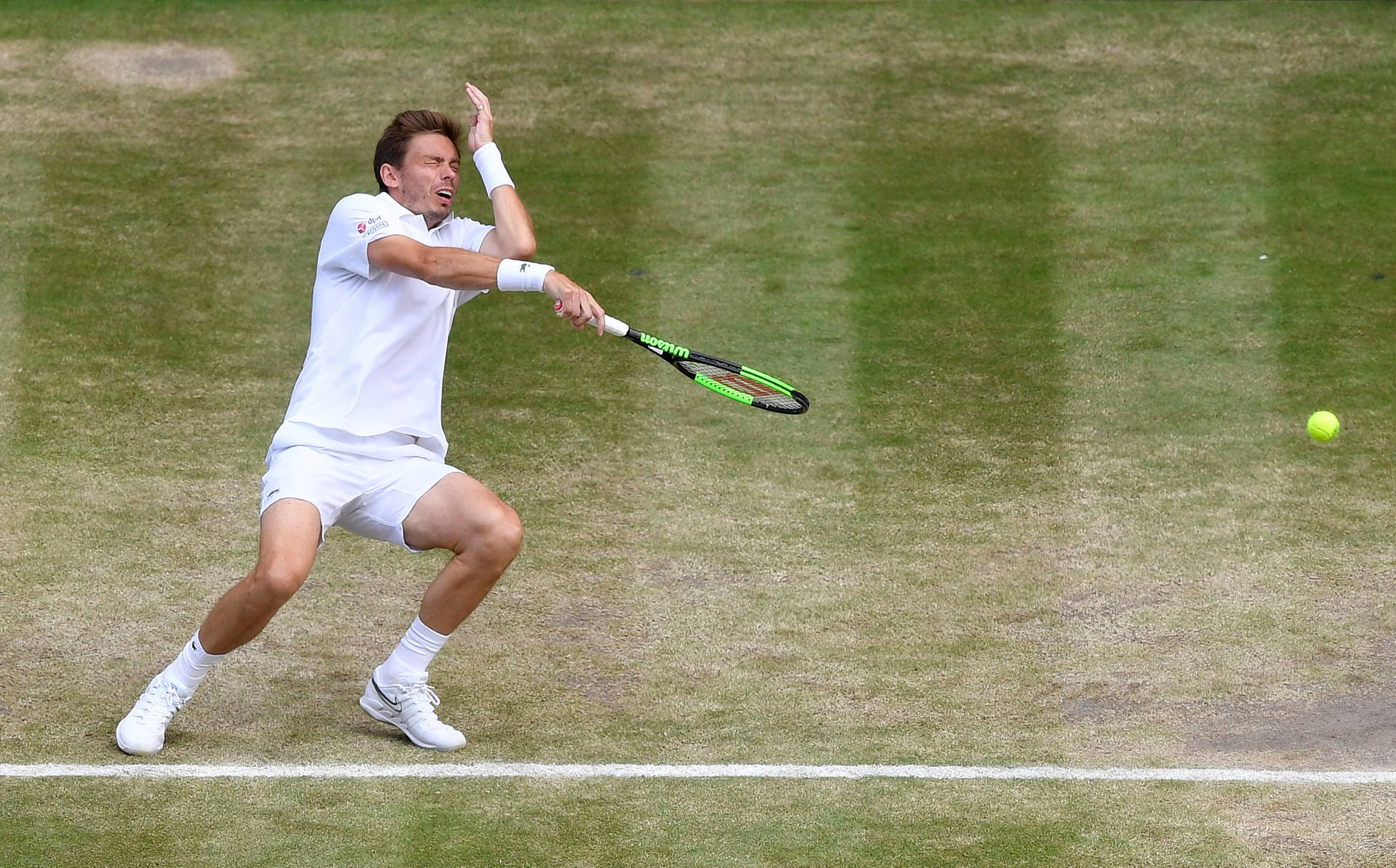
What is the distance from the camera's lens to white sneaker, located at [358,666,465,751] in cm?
596

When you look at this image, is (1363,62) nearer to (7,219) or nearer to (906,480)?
(906,480)

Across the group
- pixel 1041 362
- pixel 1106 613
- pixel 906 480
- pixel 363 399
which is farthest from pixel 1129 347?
pixel 363 399

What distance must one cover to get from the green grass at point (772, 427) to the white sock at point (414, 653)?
275 millimetres

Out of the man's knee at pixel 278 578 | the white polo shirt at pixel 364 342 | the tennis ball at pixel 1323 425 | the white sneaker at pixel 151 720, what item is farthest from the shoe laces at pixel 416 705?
the tennis ball at pixel 1323 425

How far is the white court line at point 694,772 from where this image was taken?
5.67m

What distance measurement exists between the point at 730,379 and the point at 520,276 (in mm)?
1115

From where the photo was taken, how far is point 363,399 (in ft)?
19.2

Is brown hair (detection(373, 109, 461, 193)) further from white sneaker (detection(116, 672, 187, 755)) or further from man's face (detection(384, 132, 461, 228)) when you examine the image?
white sneaker (detection(116, 672, 187, 755))

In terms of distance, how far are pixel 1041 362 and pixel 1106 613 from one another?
239 centimetres

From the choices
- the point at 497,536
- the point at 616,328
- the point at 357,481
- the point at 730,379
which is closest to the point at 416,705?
the point at 497,536

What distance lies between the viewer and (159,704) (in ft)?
19.2

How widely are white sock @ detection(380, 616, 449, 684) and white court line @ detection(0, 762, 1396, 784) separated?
0.35 metres

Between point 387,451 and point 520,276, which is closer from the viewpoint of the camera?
point 520,276

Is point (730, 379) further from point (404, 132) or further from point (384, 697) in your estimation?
point (384, 697)
